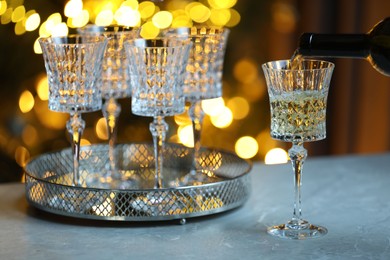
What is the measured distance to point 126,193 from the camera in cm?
166

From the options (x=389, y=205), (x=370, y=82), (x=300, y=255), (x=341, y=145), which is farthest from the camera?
(x=341, y=145)

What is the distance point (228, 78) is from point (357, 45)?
6.61 feet

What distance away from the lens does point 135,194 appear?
5.46ft

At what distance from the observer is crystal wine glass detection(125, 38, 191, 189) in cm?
168

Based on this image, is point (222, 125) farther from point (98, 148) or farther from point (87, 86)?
point (87, 86)

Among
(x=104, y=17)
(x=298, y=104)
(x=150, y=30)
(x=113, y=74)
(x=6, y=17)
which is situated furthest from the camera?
(x=150, y=30)

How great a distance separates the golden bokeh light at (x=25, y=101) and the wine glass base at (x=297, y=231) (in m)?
1.83

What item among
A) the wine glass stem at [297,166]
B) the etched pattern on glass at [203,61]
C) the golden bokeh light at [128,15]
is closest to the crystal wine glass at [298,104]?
the wine glass stem at [297,166]

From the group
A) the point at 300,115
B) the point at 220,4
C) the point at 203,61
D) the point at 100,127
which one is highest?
the point at 220,4

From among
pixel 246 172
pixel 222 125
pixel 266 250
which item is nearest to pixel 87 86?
pixel 246 172

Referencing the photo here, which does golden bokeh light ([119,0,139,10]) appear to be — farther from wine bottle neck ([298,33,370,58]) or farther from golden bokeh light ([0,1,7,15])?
wine bottle neck ([298,33,370,58])

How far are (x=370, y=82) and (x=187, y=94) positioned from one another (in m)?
1.43

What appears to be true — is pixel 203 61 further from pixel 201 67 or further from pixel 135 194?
pixel 135 194

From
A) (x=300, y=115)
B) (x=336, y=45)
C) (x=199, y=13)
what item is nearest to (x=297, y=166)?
(x=300, y=115)
